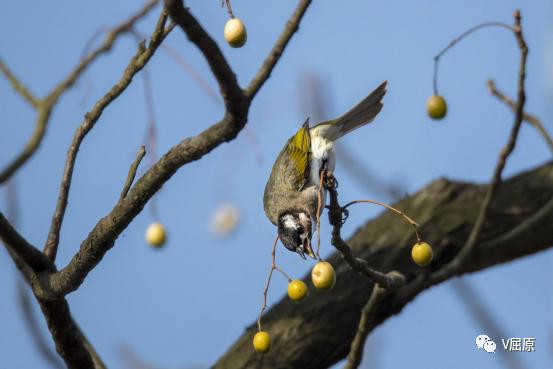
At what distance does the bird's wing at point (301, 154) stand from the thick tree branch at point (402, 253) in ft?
1.96

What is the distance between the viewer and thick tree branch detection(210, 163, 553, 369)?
17.8ft

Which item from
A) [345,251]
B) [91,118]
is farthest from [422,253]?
[91,118]

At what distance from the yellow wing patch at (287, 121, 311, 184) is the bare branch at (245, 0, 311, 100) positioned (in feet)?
9.23

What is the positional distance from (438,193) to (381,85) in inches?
34.6

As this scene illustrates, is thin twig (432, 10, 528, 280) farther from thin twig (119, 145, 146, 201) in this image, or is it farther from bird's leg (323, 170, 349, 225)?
thin twig (119, 145, 146, 201)

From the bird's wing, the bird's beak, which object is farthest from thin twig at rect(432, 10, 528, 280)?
the bird's wing

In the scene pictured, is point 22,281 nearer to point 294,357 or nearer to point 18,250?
point 18,250

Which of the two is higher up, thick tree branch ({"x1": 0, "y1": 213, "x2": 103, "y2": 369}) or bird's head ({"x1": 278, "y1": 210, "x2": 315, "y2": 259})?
thick tree branch ({"x1": 0, "y1": 213, "x2": 103, "y2": 369})

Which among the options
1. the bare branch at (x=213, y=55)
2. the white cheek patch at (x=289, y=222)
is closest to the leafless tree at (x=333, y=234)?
the bare branch at (x=213, y=55)

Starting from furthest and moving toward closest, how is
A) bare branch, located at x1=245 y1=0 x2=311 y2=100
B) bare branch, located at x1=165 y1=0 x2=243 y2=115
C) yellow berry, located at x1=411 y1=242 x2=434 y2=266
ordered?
yellow berry, located at x1=411 y1=242 x2=434 y2=266 < bare branch, located at x1=245 y1=0 x2=311 y2=100 < bare branch, located at x1=165 y1=0 x2=243 y2=115

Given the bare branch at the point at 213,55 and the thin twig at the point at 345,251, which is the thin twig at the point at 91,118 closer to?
the bare branch at the point at 213,55

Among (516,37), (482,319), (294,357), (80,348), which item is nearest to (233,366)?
(294,357)

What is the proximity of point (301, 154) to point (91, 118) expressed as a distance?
227 cm

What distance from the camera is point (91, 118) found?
4.08 m
